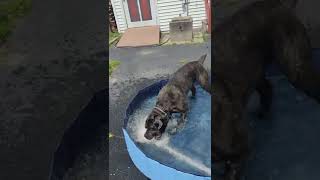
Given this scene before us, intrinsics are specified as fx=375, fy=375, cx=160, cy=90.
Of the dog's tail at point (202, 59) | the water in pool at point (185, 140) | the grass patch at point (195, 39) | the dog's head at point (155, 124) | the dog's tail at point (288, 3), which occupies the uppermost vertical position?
the dog's tail at point (288, 3)

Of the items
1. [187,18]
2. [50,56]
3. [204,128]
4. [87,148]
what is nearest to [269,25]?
[187,18]

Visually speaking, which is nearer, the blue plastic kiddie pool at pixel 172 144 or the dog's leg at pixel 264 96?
the blue plastic kiddie pool at pixel 172 144

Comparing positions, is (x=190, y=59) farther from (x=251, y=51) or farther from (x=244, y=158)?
(x=244, y=158)

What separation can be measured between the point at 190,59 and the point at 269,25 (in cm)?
129

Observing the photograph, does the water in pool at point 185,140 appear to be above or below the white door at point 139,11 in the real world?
below

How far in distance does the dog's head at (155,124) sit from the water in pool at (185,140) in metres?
0.07

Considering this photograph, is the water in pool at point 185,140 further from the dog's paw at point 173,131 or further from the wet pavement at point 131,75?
the wet pavement at point 131,75

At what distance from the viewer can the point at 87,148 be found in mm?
3996

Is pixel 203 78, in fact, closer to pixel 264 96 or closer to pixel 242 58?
pixel 264 96

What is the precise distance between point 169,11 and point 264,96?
157 cm

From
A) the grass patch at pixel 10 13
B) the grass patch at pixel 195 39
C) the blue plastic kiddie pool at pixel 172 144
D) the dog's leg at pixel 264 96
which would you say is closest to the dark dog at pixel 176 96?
the blue plastic kiddie pool at pixel 172 144

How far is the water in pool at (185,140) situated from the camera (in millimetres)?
3680

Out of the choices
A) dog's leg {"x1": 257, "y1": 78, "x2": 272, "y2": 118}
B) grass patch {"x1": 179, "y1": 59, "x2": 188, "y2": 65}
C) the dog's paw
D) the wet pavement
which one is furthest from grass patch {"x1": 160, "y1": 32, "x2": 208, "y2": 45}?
the dog's paw

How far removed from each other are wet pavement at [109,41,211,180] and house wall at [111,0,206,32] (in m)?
0.27
